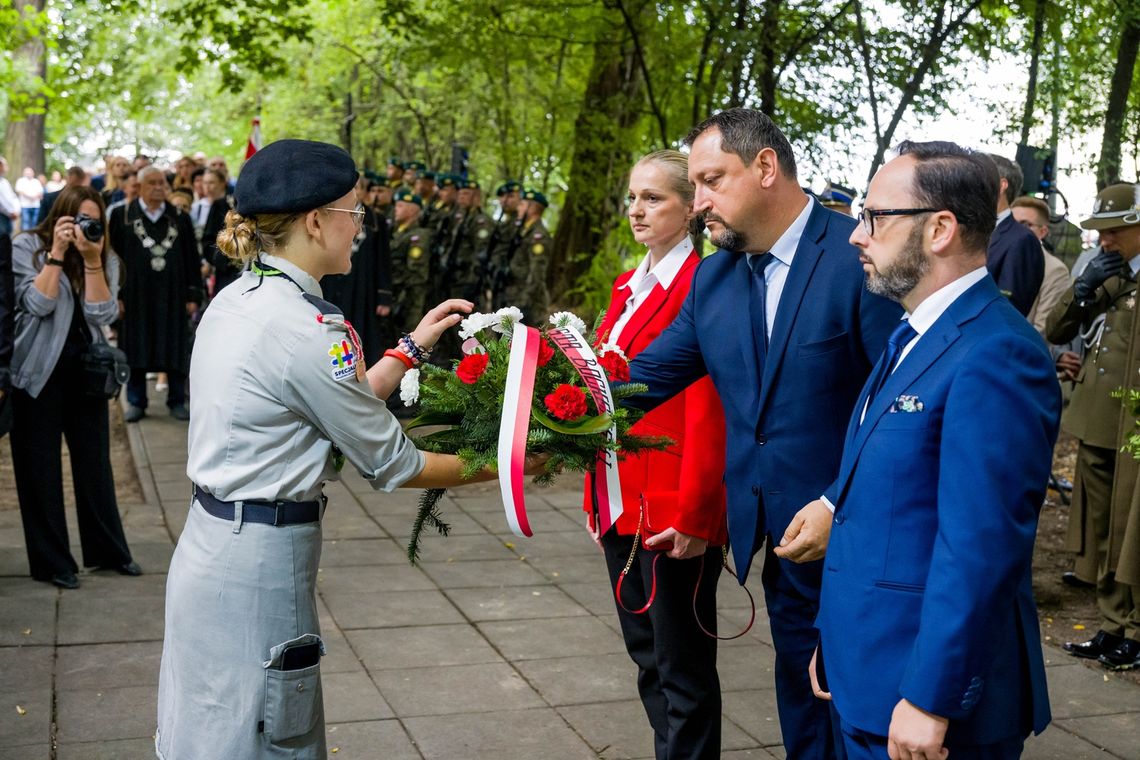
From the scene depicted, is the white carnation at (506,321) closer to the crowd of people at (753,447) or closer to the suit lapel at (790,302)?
the crowd of people at (753,447)

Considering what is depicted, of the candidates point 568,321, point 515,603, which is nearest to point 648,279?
point 568,321

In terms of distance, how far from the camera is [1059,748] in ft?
16.0

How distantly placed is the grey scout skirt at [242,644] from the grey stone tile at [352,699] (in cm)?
193

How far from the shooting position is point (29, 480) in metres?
6.66

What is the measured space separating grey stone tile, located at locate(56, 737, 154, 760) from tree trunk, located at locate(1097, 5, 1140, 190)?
7.48m

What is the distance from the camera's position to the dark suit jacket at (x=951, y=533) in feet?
7.82

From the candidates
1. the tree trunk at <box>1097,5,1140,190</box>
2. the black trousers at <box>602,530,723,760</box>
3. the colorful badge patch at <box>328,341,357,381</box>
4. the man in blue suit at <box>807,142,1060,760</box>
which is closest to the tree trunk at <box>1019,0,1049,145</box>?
the tree trunk at <box>1097,5,1140,190</box>

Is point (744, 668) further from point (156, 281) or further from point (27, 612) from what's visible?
point (156, 281)

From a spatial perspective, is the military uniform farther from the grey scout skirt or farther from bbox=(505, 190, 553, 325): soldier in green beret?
the grey scout skirt

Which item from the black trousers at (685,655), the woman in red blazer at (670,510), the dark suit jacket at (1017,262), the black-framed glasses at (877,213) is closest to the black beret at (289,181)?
the woman in red blazer at (670,510)

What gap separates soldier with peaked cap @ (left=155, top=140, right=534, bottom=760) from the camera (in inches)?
111

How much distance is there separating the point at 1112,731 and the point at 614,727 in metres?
2.03

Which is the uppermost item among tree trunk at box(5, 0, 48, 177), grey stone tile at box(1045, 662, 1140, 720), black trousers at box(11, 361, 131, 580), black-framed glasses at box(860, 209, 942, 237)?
tree trunk at box(5, 0, 48, 177)

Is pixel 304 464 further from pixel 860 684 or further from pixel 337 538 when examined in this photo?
pixel 337 538
